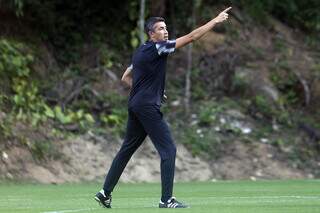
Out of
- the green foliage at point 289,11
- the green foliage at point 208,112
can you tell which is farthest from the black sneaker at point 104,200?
the green foliage at point 289,11

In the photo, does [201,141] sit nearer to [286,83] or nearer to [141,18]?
[141,18]

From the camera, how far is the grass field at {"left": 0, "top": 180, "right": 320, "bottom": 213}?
12.5 m

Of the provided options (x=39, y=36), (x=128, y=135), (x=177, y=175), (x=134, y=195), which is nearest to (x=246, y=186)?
(x=134, y=195)

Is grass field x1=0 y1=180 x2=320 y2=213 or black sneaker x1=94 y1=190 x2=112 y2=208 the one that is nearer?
grass field x1=0 y1=180 x2=320 y2=213

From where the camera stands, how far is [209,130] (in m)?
27.5

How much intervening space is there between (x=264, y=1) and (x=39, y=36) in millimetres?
7204

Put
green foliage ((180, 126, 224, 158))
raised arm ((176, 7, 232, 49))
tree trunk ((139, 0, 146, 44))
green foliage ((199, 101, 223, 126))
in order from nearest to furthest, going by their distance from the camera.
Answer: raised arm ((176, 7, 232, 49))
green foliage ((180, 126, 224, 158))
green foliage ((199, 101, 223, 126))
tree trunk ((139, 0, 146, 44))

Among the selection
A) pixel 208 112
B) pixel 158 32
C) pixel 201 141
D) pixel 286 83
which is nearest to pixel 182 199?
pixel 158 32

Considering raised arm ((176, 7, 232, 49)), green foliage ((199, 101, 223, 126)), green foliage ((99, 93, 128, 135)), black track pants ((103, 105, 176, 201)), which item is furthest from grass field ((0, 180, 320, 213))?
green foliage ((199, 101, 223, 126))

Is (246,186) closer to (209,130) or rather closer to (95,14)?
(209,130)

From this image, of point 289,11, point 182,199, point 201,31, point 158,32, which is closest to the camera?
point 201,31

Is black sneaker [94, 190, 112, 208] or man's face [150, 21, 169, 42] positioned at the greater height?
man's face [150, 21, 169, 42]

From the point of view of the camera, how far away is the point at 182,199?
15.6 metres

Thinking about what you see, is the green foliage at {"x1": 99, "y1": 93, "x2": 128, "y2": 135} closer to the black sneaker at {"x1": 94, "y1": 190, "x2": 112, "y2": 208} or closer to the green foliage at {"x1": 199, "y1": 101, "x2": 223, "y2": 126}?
the green foliage at {"x1": 199, "y1": 101, "x2": 223, "y2": 126}
